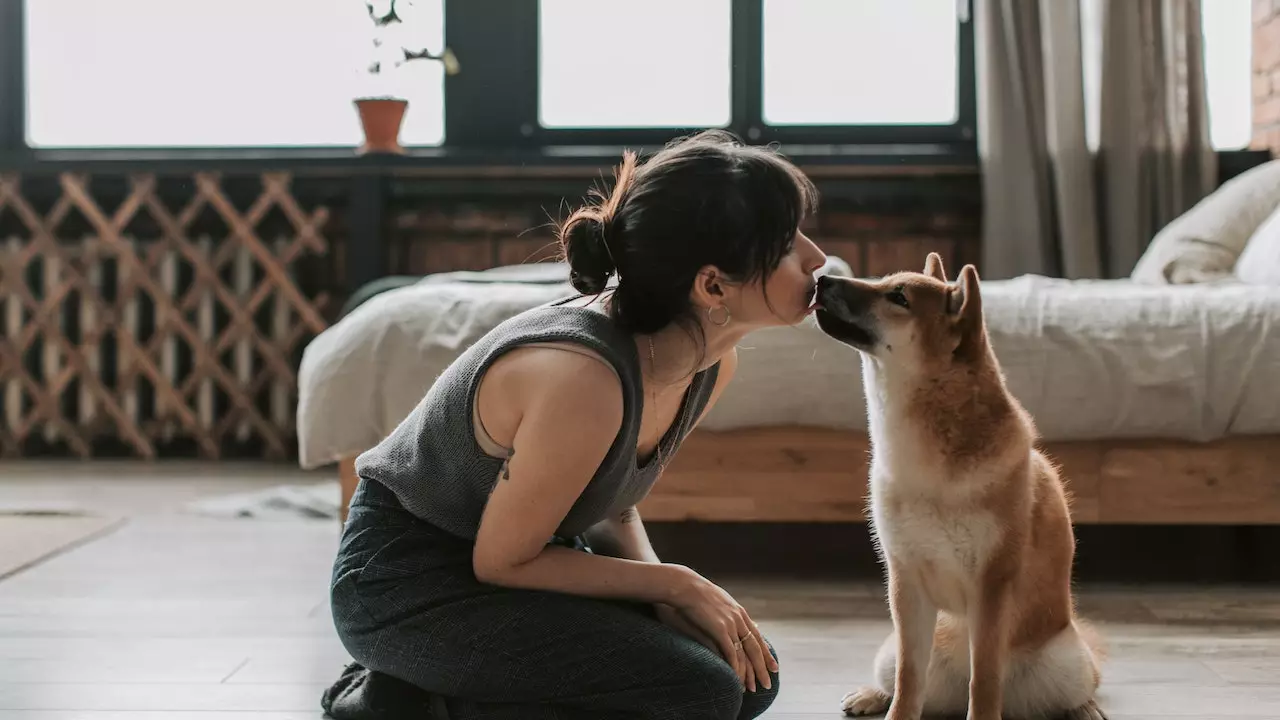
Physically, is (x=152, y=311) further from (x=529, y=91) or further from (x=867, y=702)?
(x=867, y=702)

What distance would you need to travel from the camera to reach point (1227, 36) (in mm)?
3838

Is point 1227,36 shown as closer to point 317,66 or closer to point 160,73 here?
point 317,66

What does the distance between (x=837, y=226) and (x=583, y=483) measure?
113 inches

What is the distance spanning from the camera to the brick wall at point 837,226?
392 centimetres

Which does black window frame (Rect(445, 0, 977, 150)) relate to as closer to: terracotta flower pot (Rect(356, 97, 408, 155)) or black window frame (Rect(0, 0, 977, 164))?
black window frame (Rect(0, 0, 977, 164))

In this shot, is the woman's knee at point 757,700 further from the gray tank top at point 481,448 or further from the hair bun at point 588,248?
the hair bun at point 588,248

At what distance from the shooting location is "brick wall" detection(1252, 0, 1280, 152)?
11.7 ft

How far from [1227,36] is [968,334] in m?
2.98

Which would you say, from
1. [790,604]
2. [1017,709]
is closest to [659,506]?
[790,604]

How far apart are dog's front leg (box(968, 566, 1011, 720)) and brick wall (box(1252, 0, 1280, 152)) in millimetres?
2746

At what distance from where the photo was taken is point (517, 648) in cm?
129

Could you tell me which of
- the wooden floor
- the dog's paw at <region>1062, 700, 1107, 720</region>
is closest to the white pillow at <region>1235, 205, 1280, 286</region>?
the wooden floor

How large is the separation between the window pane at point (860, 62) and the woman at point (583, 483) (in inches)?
112

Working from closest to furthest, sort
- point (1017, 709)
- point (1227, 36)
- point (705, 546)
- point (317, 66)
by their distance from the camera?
point (1017, 709) < point (705, 546) < point (1227, 36) < point (317, 66)
